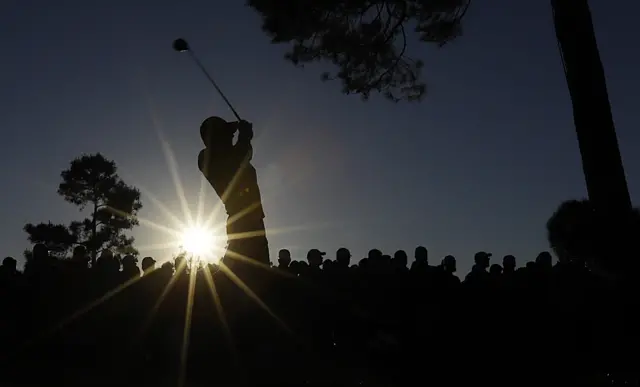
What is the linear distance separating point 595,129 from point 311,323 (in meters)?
4.22

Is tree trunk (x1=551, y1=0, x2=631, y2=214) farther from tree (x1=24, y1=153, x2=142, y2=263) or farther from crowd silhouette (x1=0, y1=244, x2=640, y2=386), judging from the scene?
tree (x1=24, y1=153, x2=142, y2=263)

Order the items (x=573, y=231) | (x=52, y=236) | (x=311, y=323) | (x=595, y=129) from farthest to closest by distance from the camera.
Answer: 1. (x=52, y=236)
2. (x=573, y=231)
3. (x=311, y=323)
4. (x=595, y=129)

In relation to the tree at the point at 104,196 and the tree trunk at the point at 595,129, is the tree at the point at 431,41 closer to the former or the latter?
the tree trunk at the point at 595,129

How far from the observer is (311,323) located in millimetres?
10641

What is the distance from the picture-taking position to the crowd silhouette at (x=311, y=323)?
9.88 metres

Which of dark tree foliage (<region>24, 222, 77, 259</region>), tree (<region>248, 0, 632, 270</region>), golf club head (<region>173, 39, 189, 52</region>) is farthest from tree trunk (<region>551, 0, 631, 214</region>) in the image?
dark tree foliage (<region>24, 222, 77, 259</region>)

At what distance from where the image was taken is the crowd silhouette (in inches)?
389

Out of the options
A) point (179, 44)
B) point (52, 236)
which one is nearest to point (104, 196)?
point (52, 236)

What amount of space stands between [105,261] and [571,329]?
20.1 ft

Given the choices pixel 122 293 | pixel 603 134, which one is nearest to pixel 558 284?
pixel 603 134

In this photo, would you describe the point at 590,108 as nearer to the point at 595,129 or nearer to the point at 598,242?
the point at 595,129

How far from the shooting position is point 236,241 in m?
11.3

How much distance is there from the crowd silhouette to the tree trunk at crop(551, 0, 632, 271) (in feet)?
2.85

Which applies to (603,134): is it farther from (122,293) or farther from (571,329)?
(122,293)
